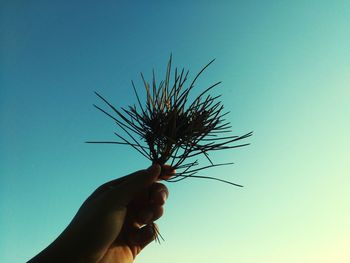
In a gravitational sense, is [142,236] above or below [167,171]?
below

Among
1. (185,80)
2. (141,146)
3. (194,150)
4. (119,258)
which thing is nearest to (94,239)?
(119,258)

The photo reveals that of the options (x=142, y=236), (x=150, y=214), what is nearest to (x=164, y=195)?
(x=150, y=214)

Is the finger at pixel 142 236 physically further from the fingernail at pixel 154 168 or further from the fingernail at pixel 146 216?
the fingernail at pixel 154 168

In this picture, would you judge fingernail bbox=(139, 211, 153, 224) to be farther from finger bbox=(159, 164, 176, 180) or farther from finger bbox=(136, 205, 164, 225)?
finger bbox=(159, 164, 176, 180)

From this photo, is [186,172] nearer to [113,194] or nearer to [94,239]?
[113,194]

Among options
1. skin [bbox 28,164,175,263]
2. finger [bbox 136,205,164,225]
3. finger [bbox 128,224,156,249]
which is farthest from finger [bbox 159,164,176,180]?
finger [bbox 128,224,156,249]

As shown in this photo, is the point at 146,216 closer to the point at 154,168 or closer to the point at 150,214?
the point at 150,214
